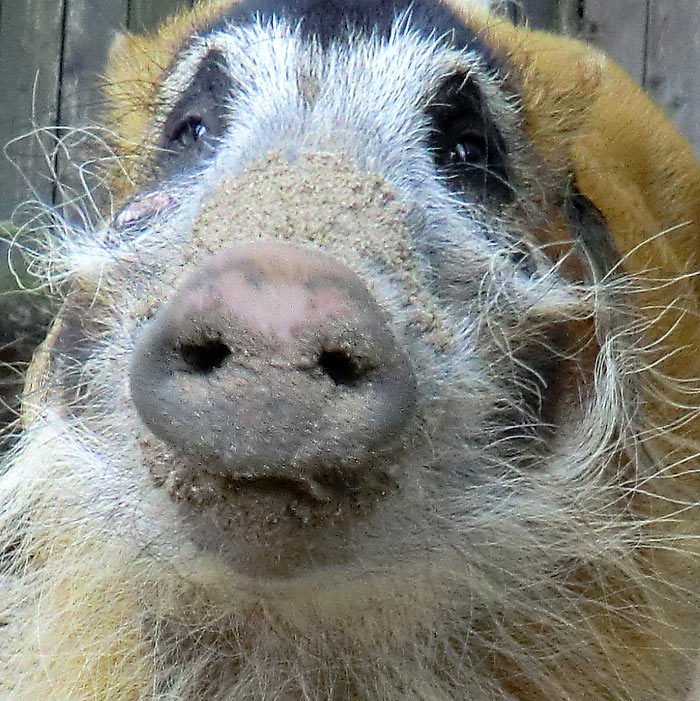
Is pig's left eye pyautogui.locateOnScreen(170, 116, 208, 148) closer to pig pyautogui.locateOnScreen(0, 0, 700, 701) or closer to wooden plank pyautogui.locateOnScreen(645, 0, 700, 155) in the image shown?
pig pyautogui.locateOnScreen(0, 0, 700, 701)

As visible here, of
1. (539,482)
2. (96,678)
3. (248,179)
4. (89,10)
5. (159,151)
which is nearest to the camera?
(248,179)

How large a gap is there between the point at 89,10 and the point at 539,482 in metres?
1.74

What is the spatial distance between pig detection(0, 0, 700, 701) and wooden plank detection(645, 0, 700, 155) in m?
0.66

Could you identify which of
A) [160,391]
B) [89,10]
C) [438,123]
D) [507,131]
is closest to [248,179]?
[160,391]

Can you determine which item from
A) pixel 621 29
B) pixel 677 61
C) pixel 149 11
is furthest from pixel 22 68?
pixel 677 61

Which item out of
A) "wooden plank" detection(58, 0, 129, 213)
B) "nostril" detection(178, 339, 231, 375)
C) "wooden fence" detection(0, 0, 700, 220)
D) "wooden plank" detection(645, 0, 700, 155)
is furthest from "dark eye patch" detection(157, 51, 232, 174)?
"wooden plank" detection(645, 0, 700, 155)

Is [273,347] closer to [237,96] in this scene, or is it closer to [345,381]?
[345,381]

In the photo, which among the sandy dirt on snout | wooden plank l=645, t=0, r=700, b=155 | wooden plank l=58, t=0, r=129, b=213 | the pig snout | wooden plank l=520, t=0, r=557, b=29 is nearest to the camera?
the pig snout

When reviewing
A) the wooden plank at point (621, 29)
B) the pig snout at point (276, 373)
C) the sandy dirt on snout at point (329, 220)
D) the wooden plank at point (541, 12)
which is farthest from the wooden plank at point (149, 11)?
the pig snout at point (276, 373)

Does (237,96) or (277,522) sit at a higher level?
(237,96)

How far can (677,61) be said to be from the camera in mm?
2090

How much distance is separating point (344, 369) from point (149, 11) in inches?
64.6

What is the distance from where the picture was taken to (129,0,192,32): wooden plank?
2057mm

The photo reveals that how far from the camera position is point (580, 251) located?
1312 millimetres
